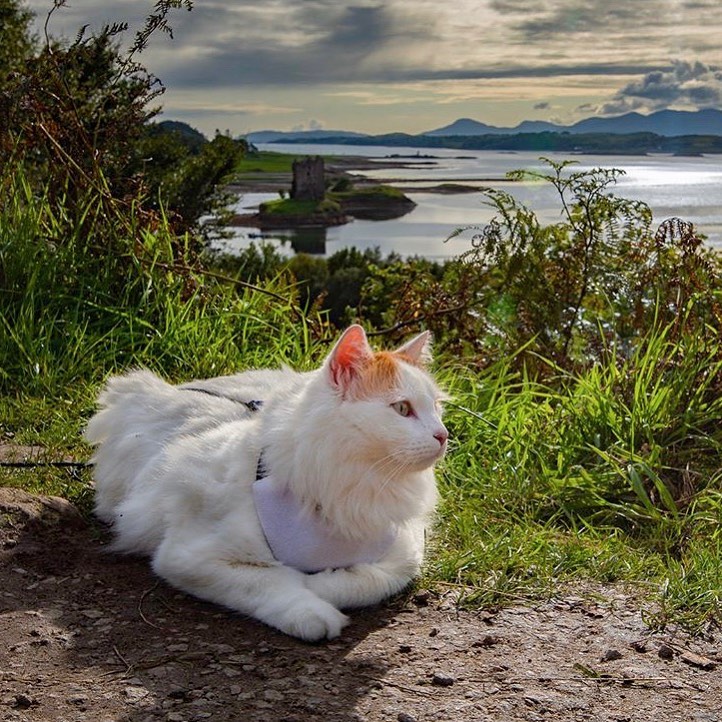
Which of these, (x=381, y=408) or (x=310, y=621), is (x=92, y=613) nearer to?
Answer: (x=310, y=621)

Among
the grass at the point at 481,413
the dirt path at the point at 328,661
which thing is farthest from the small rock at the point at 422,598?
the grass at the point at 481,413

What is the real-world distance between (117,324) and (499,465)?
255 cm

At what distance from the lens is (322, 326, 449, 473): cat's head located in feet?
9.92

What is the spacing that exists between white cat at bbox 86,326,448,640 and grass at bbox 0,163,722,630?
0.44 m

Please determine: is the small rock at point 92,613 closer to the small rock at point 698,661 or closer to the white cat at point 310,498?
the white cat at point 310,498

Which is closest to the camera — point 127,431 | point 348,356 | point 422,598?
point 348,356

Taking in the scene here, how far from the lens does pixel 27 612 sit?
3213 millimetres

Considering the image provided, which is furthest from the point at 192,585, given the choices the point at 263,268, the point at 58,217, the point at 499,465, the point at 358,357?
the point at 263,268

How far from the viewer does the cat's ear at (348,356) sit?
304 centimetres

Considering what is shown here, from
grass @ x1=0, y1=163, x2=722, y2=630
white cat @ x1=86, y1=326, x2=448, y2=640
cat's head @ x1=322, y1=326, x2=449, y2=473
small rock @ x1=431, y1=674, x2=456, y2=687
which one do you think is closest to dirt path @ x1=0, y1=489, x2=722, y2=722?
small rock @ x1=431, y1=674, x2=456, y2=687

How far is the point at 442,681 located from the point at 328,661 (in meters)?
0.32

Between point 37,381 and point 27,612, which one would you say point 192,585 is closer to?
point 27,612

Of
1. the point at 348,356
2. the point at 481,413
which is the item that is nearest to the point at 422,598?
the point at 348,356

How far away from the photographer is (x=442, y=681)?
281 cm
